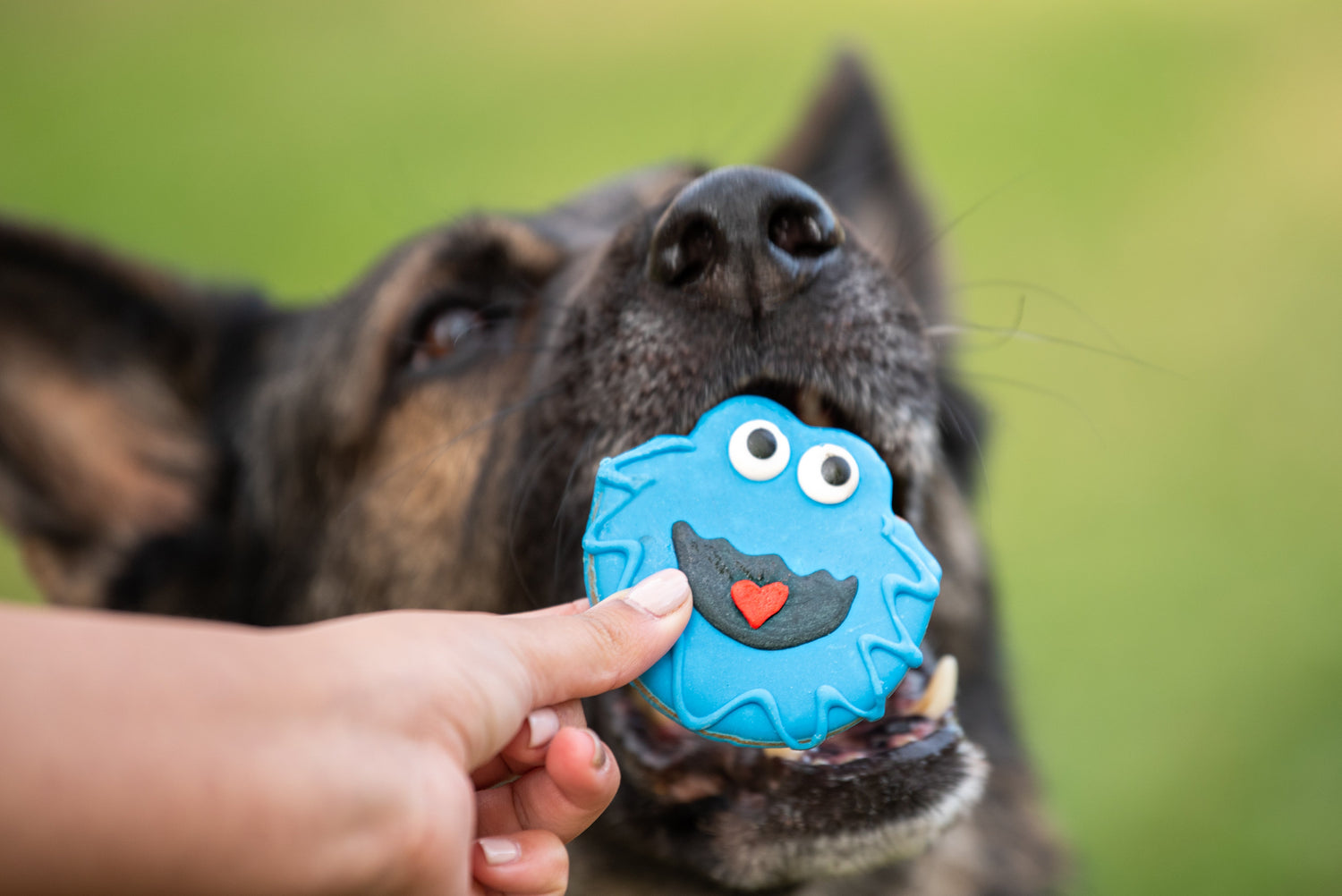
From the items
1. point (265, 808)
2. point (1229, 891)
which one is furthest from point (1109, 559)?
point (265, 808)

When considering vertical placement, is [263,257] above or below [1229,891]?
above

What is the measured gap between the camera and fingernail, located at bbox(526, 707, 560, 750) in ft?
5.04

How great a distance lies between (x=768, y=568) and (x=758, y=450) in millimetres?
232

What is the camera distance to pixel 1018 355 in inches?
289

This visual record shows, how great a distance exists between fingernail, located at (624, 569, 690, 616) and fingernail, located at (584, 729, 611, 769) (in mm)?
206

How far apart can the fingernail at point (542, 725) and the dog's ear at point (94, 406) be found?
7.94ft

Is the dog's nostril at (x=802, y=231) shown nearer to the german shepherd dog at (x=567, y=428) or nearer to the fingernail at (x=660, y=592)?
the german shepherd dog at (x=567, y=428)

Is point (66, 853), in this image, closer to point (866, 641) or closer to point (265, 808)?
point (265, 808)

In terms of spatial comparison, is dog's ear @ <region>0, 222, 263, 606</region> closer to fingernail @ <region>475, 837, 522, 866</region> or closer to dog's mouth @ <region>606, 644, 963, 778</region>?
dog's mouth @ <region>606, 644, 963, 778</region>

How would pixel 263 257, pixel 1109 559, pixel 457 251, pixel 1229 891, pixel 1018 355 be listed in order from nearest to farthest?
1. pixel 457 251
2. pixel 1229 891
3. pixel 1109 559
4. pixel 1018 355
5. pixel 263 257

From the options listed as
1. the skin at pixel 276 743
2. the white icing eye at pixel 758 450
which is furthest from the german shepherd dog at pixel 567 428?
the skin at pixel 276 743

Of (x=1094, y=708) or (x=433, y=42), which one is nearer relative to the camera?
(x=1094, y=708)

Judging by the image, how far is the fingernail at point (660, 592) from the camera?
166 centimetres

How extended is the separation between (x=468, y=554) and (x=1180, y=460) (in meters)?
5.41
